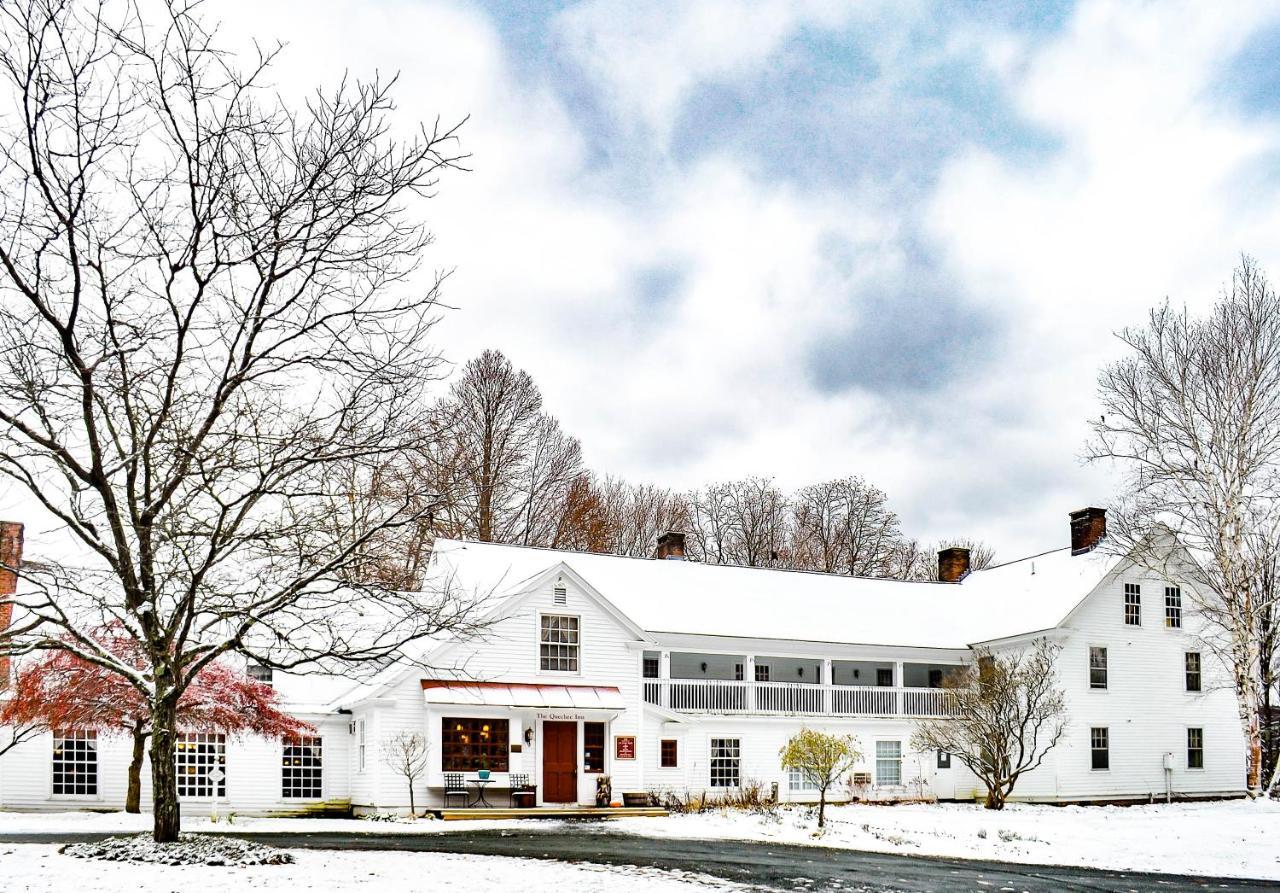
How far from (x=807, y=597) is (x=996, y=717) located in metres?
9.00

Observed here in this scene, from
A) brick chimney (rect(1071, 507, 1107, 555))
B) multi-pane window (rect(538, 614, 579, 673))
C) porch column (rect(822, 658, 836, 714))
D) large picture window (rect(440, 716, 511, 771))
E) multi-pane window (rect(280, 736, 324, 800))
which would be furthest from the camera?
brick chimney (rect(1071, 507, 1107, 555))

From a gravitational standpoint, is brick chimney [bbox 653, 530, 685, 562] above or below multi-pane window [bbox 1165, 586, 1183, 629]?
above

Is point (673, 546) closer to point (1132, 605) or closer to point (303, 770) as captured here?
point (1132, 605)

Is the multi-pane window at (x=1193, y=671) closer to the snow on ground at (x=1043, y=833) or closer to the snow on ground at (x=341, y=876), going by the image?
the snow on ground at (x=1043, y=833)

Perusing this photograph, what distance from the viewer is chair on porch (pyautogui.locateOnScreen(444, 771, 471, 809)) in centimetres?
2681

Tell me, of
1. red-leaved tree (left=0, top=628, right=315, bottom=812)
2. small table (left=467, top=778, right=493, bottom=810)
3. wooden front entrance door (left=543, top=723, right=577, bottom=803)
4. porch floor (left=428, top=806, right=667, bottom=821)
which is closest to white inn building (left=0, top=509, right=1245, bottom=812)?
wooden front entrance door (left=543, top=723, right=577, bottom=803)

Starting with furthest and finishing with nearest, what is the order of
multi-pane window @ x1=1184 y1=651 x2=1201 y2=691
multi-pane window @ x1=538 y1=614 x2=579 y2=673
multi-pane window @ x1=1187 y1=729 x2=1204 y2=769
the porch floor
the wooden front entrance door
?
multi-pane window @ x1=1184 y1=651 x2=1201 y2=691, multi-pane window @ x1=1187 y1=729 x2=1204 y2=769, multi-pane window @ x1=538 y1=614 x2=579 y2=673, the wooden front entrance door, the porch floor

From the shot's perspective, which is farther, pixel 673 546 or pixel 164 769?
pixel 673 546

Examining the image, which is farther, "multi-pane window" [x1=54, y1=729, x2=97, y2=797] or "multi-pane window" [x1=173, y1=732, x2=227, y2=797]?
"multi-pane window" [x1=173, y1=732, x2=227, y2=797]

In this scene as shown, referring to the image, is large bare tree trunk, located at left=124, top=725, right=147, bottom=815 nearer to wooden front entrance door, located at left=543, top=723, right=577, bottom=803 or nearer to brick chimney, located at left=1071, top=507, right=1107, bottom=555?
wooden front entrance door, located at left=543, top=723, right=577, bottom=803

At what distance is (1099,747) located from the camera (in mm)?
33781

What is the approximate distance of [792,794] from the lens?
3200cm

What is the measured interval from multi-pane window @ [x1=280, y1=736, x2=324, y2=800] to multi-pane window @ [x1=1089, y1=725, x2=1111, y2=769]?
21635 millimetres

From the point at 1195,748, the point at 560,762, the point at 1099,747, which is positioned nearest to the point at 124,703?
the point at 560,762
